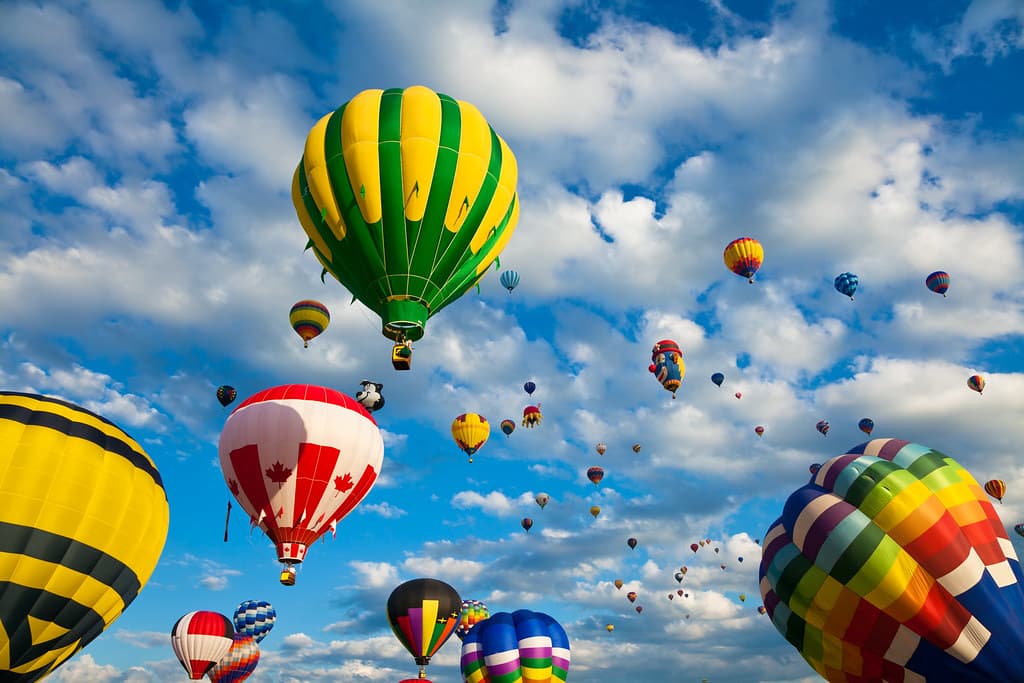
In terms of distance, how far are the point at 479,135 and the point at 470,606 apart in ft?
123

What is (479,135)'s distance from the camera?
61.1 ft

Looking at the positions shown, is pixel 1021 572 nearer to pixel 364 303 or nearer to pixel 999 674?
pixel 999 674

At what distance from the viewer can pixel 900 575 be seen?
14664 millimetres

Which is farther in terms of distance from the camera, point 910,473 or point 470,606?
point 470,606

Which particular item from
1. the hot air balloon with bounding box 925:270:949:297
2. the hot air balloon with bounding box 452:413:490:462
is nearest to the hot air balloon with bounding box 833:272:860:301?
the hot air balloon with bounding box 925:270:949:297

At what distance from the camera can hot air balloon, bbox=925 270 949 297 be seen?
39.2 m

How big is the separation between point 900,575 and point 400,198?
43.6 feet

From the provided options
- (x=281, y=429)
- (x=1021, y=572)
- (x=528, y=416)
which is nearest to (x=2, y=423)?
(x=281, y=429)

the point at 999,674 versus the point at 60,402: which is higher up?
the point at 60,402

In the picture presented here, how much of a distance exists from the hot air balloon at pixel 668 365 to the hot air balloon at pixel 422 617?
1472 cm

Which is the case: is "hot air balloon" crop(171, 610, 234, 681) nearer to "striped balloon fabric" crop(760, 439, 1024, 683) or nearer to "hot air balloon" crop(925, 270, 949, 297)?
"striped balloon fabric" crop(760, 439, 1024, 683)

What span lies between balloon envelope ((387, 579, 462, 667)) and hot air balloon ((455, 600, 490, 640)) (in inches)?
622

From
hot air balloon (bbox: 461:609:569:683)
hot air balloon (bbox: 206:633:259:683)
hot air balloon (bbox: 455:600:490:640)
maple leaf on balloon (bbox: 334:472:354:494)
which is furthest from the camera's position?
hot air balloon (bbox: 455:600:490:640)

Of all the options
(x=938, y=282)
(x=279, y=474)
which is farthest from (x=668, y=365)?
(x=279, y=474)
